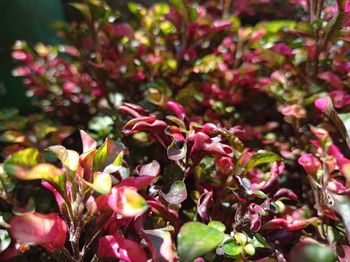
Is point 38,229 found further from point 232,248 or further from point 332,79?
point 332,79

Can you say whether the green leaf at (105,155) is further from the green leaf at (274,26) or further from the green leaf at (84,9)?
the green leaf at (274,26)

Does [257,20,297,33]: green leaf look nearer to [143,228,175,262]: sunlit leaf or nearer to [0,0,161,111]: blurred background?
[0,0,161,111]: blurred background

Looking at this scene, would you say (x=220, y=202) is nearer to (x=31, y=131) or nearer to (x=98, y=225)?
(x=98, y=225)

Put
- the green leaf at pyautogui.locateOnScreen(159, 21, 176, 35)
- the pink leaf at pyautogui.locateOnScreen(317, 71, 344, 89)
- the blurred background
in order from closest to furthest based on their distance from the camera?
the pink leaf at pyautogui.locateOnScreen(317, 71, 344, 89)
the green leaf at pyautogui.locateOnScreen(159, 21, 176, 35)
the blurred background

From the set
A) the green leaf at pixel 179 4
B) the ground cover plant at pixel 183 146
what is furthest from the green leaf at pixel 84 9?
the green leaf at pixel 179 4

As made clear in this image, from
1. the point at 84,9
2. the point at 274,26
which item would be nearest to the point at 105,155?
the point at 84,9

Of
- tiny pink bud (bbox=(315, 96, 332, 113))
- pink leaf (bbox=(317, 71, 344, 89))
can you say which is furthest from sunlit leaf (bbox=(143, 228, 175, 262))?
pink leaf (bbox=(317, 71, 344, 89))
